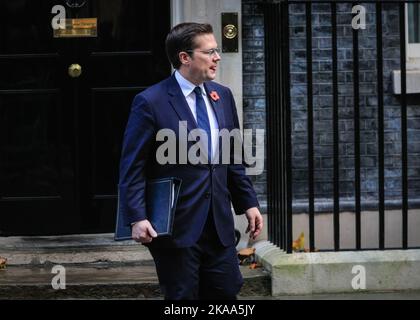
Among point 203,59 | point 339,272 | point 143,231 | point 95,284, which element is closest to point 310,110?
point 339,272

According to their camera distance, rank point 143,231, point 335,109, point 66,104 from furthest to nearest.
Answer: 1. point 66,104
2. point 335,109
3. point 143,231

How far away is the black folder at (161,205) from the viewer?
4625 mm

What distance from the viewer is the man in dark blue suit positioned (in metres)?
4.70

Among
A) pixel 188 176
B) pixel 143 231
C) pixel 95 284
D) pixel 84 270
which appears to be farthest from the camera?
pixel 84 270

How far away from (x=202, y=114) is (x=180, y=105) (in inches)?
4.8

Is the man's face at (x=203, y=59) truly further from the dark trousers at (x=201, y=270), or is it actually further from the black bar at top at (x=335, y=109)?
the black bar at top at (x=335, y=109)

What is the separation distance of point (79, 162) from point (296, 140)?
172 centimetres

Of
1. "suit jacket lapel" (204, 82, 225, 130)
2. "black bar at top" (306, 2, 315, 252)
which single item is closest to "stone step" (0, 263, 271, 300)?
"black bar at top" (306, 2, 315, 252)

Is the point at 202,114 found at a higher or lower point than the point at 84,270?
higher

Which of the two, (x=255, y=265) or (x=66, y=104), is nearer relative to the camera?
(x=255, y=265)

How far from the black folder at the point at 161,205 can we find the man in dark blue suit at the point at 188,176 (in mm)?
46

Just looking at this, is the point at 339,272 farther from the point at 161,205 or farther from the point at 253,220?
the point at 161,205

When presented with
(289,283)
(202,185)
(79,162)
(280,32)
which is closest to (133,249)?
(79,162)

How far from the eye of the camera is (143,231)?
458cm
